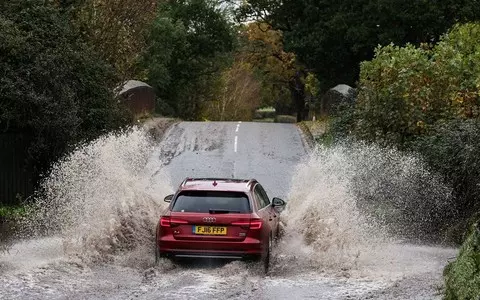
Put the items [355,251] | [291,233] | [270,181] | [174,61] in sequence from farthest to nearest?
[174,61] < [270,181] < [291,233] < [355,251]

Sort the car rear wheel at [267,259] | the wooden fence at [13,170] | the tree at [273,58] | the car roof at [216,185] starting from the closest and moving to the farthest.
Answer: the car rear wheel at [267,259]
the car roof at [216,185]
the wooden fence at [13,170]
the tree at [273,58]

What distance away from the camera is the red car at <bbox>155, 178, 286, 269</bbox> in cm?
1413

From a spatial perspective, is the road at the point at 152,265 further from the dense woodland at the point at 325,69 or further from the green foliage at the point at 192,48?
the green foliage at the point at 192,48

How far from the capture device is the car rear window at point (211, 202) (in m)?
14.5

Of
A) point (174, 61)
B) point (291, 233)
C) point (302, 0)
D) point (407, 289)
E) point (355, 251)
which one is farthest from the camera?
point (174, 61)

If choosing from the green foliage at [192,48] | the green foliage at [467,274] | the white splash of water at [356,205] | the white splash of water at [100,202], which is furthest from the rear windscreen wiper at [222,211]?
the green foliage at [192,48]

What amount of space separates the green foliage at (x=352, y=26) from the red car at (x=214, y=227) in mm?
26174

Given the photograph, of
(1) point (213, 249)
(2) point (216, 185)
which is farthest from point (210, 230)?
(2) point (216, 185)

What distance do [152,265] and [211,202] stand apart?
5.63ft

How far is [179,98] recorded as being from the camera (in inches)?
2160

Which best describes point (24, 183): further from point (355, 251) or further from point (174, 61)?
point (174, 61)

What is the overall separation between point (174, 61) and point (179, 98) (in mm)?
2869

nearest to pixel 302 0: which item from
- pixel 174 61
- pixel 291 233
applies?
pixel 174 61

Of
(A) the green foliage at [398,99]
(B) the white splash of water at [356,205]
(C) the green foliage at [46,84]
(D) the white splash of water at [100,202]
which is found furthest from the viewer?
(A) the green foliage at [398,99]
